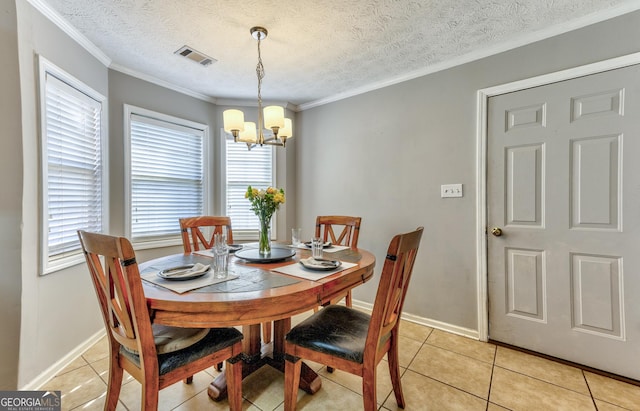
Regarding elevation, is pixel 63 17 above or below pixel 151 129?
above

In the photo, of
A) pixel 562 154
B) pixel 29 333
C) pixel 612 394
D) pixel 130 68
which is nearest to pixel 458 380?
pixel 612 394

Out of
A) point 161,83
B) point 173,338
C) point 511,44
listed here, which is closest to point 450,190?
point 511,44

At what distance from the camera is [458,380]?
5.81 ft

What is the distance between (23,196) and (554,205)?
3.57 m

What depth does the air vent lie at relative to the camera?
2208mm

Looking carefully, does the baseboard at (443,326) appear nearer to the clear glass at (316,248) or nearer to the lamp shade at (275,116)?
the clear glass at (316,248)

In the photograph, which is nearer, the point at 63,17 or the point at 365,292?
the point at 63,17

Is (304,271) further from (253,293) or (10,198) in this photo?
(10,198)

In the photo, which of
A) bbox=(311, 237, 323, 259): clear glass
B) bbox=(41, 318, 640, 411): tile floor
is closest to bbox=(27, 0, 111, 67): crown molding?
bbox=(311, 237, 323, 259): clear glass

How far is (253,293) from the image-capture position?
114 centimetres

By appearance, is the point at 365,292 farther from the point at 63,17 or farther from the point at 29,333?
the point at 63,17

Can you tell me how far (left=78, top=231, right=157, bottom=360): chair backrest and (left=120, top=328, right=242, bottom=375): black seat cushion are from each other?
0.27ft

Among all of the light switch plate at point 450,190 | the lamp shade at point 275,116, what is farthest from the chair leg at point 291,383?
the light switch plate at point 450,190

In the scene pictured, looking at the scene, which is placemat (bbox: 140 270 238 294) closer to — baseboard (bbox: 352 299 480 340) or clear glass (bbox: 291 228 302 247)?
clear glass (bbox: 291 228 302 247)
